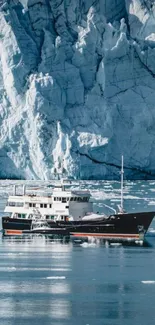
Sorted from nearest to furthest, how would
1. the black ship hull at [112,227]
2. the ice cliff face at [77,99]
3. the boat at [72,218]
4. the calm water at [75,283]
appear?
the calm water at [75,283]
the black ship hull at [112,227]
the boat at [72,218]
the ice cliff face at [77,99]

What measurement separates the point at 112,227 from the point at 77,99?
34444 millimetres

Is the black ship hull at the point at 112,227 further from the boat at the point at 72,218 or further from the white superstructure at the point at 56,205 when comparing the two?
the white superstructure at the point at 56,205

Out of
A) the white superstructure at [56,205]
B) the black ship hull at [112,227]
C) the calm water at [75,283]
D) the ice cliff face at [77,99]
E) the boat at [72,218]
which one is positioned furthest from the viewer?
the ice cliff face at [77,99]

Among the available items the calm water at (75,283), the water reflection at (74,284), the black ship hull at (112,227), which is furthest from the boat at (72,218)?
the water reflection at (74,284)

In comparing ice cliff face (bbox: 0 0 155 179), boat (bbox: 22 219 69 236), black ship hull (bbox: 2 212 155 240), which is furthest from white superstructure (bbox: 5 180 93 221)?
ice cliff face (bbox: 0 0 155 179)

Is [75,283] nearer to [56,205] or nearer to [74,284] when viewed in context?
[74,284]

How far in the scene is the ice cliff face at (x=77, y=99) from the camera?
224ft

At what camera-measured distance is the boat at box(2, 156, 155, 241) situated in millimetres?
34875

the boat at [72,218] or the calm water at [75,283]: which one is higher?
the calm water at [75,283]

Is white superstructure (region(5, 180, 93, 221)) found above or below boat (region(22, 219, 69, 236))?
above

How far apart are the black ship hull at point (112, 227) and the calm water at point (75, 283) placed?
710mm

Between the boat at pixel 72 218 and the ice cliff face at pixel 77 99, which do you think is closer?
the boat at pixel 72 218

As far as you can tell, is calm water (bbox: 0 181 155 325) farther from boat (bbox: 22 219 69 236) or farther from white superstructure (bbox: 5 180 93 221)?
white superstructure (bbox: 5 180 93 221)

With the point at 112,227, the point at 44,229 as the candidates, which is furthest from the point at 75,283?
the point at 44,229
